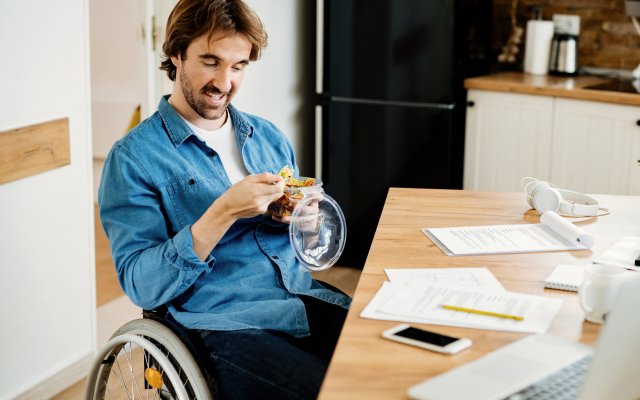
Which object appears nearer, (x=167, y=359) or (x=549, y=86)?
(x=167, y=359)

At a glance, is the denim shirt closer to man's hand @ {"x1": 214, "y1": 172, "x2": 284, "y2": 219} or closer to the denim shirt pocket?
the denim shirt pocket

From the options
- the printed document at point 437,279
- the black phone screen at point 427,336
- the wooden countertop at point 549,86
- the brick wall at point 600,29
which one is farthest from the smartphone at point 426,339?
the brick wall at point 600,29

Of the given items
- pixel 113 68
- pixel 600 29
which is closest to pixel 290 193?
pixel 600 29

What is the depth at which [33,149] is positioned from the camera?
1.97 meters

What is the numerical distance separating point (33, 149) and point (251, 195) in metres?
1.03

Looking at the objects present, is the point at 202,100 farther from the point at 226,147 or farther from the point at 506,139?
the point at 506,139

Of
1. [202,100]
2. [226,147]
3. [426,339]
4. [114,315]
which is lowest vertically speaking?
[114,315]

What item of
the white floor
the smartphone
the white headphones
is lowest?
the white floor

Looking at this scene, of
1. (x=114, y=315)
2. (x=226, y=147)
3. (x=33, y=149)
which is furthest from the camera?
(x=114, y=315)

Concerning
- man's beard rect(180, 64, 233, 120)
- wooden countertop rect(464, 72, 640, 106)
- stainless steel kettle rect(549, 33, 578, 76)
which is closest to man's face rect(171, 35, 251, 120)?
man's beard rect(180, 64, 233, 120)

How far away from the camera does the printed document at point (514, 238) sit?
1392 millimetres

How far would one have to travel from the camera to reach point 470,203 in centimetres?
172

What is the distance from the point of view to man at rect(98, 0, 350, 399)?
1.26 metres

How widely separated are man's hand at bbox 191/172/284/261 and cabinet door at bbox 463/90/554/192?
199 cm
